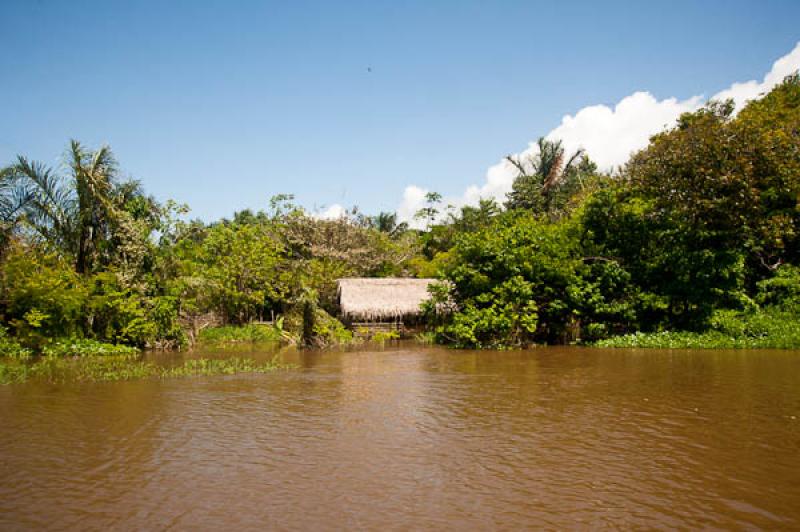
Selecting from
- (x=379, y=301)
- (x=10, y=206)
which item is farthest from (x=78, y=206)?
(x=379, y=301)

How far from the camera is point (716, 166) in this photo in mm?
16109

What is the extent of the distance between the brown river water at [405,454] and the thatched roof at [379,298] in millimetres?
9597

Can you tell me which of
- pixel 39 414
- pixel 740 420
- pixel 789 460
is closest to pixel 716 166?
pixel 740 420

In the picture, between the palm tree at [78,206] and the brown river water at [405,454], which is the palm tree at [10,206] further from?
the brown river water at [405,454]

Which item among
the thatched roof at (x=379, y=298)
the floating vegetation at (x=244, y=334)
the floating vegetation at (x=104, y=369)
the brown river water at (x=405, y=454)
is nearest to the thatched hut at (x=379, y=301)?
the thatched roof at (x=379, y=298)

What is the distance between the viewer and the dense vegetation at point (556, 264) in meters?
15.6

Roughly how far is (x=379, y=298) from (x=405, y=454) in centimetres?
1451

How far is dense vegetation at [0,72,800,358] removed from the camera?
15602mm

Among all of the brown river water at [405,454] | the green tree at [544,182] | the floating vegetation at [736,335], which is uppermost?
the green tree at [544,182]

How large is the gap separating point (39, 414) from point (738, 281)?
16.5 metres

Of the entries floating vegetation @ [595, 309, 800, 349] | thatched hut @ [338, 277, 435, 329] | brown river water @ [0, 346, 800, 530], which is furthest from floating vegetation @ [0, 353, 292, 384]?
floating vegetation @ [595, 309, 800, 349]

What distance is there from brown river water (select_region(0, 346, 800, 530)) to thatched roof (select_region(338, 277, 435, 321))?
960 centimetres

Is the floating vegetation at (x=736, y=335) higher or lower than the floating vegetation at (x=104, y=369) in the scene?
higher

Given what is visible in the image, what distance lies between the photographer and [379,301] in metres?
20.5
